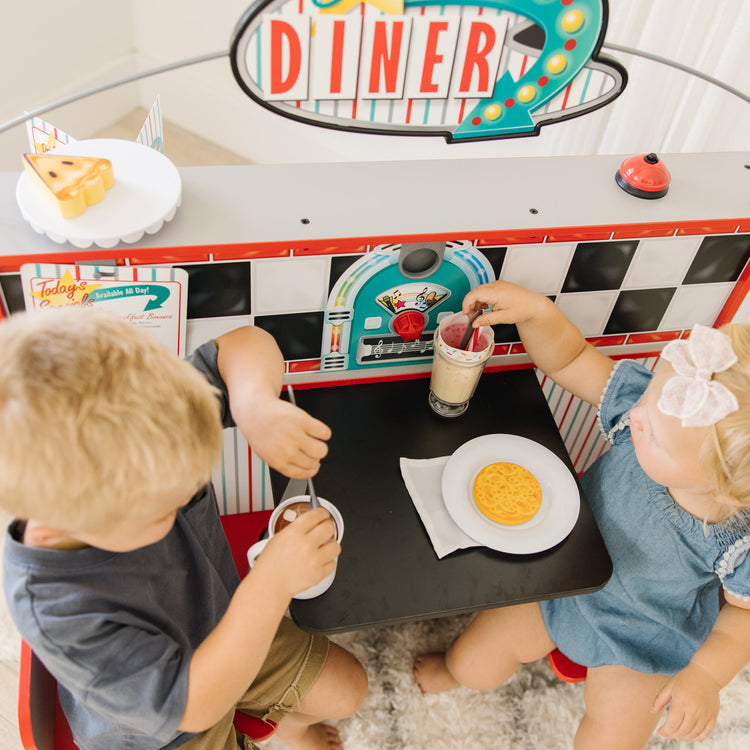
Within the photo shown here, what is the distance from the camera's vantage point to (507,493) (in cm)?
104

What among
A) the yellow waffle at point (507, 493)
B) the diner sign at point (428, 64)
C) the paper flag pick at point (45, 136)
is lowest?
the yellow waffle at point (507, 493)

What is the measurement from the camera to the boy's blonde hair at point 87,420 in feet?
1.99

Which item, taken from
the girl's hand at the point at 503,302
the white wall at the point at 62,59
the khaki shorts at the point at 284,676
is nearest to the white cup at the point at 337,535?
the khaki shorts at the point at 284,676

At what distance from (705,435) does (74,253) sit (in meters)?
0.80

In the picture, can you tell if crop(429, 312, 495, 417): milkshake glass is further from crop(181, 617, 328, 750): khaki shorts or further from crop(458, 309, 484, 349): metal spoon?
crop(181, 617, 328, 750): khaki shorts

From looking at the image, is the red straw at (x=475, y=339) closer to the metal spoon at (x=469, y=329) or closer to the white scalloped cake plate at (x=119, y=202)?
the metal spoon at (x=469, y=329)

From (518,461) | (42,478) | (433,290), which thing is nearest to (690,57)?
(433,290)

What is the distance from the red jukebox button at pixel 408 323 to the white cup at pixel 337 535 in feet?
1.00

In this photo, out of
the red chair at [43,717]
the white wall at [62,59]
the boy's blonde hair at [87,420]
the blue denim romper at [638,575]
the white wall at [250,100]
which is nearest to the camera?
the boy's blonde hair at [87,420]

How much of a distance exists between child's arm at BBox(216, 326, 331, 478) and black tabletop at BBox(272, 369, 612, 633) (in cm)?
12

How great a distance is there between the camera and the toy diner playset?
0.86 meters

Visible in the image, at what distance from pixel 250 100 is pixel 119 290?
→ 1356mm

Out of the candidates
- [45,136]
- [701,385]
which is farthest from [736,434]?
[45,136]

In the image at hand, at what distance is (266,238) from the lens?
3.13 feet
